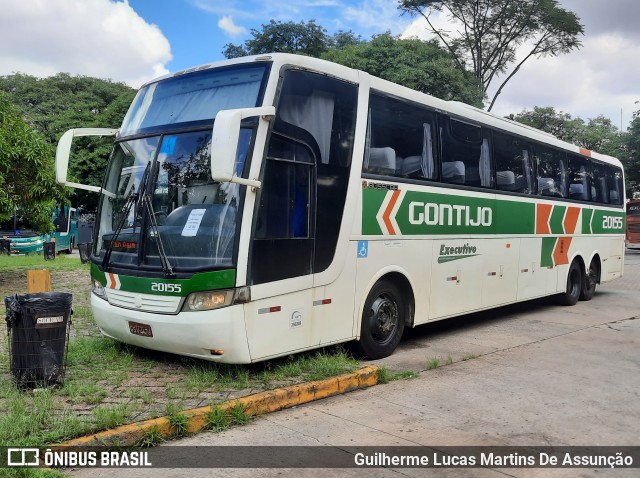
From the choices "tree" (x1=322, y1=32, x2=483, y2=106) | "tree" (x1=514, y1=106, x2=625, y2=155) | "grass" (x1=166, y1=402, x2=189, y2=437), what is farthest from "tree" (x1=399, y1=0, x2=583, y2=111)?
"grass" (x1=166, y1=402, x2=189, y2=437)

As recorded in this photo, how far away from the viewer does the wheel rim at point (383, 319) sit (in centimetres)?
709

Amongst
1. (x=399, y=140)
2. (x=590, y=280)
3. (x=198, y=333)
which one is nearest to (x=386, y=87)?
(x=399, y=140)

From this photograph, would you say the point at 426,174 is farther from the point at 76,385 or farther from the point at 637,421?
the point at 76,385

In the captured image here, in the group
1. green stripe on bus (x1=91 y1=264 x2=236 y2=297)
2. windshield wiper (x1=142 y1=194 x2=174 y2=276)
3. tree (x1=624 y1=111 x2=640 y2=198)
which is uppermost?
tree (x1=624 y1=111 x2=640 y2=198)

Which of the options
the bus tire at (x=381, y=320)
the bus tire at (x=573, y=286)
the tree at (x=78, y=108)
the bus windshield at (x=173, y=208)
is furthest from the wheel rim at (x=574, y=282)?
the tree at (x=78, y=108)

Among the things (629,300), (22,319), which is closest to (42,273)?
(22,319)

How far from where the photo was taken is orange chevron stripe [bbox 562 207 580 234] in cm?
1197

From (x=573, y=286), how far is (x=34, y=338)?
36.9 feet

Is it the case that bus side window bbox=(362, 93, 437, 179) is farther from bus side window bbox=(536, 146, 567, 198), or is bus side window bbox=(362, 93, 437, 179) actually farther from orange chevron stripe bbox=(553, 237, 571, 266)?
orange chevron stripe bbox=(553, 237, 571, 266)

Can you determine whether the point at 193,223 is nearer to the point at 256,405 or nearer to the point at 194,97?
the point at 194,97

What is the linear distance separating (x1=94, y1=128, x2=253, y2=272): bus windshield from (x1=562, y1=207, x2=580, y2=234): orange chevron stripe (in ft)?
28.3

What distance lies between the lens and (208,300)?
216 inches

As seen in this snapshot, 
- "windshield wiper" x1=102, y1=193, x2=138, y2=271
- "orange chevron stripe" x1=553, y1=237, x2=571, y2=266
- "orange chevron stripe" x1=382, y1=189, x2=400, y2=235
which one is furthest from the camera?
"orange chevron stripe" x1=553, y1=237, x2=571, y2=266

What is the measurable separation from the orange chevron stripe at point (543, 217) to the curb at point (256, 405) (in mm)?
5976
